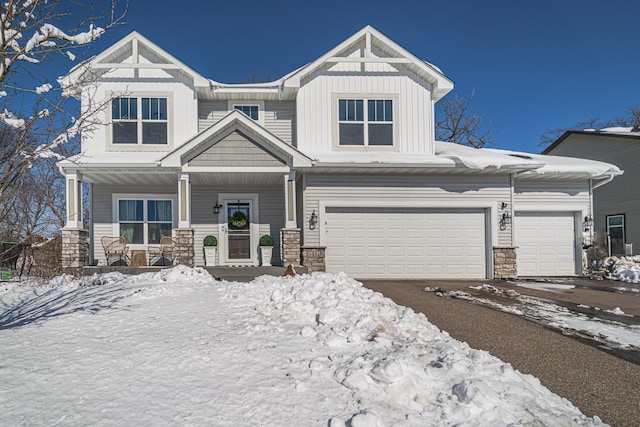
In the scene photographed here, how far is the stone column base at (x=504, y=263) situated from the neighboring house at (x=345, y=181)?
38mm

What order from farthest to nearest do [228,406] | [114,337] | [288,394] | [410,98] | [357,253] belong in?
[410,98], [357,253], [114,337], [288,394], [228,406]

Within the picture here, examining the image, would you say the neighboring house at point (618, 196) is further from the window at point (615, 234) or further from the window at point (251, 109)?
the window at point (251, 109)

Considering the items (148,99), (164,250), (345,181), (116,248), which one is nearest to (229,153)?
(345,181)

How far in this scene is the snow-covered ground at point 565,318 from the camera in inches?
166

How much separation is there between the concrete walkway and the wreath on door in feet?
18.0

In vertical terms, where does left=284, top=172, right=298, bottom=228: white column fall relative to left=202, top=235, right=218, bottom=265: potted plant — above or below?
above

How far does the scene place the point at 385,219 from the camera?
31.8 ft

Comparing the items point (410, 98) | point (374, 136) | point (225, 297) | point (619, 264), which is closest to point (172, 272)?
point (225, 297)

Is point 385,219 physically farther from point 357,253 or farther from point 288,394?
point 288,394

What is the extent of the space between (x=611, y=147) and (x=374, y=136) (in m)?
10.9

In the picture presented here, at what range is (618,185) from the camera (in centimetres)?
1342

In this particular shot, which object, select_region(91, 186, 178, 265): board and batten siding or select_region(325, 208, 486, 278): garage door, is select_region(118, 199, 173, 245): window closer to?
select_region(91, 186, 178, 265): board and batten siding

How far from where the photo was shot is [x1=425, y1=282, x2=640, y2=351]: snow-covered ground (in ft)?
13.8

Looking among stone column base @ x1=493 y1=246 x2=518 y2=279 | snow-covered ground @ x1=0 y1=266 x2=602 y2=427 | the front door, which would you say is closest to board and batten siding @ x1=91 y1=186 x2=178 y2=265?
the front door
